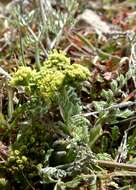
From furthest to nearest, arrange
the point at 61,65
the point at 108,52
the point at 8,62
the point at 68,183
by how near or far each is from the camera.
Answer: the point at 108,52
the point at 8,62
the point at 61,65
the point at 68,183

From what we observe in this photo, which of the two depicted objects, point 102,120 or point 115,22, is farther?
point 115,22

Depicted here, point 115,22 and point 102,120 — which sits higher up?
point 115,22

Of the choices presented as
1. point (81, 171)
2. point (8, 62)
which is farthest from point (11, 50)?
point (81, 171)

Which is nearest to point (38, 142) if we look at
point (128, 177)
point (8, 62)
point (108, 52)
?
point (128, 177)

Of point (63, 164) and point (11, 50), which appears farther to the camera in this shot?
point (11, 50)

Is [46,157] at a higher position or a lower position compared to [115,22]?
lower

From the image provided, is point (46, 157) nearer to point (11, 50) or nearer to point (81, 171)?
point (81, 171)

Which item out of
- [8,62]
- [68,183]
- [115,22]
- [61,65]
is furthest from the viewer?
[115,22]

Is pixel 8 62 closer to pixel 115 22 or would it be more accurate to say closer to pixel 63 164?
pixel 63 164

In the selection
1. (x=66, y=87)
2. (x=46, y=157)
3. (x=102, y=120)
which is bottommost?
(x=46, y=157)
